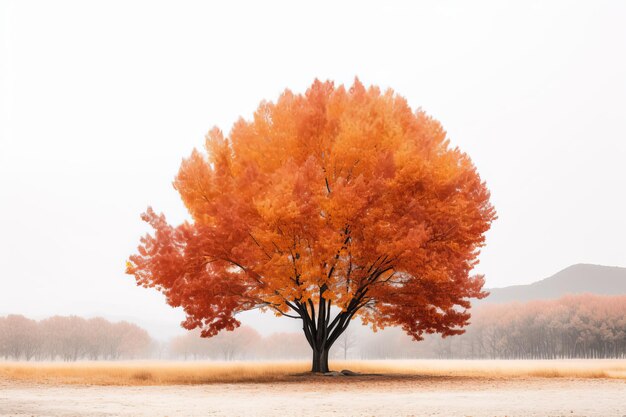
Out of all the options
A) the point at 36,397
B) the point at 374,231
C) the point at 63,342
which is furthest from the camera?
the point at 63,342

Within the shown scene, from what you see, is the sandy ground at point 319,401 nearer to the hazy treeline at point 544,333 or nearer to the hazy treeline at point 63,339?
the hazy treeline at point 63,339

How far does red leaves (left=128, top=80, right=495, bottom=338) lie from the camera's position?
2673 centimetres

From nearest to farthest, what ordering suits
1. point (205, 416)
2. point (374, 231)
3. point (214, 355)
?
1. point (205, 416)
2. point (374, 231)
3. point (214, 355)

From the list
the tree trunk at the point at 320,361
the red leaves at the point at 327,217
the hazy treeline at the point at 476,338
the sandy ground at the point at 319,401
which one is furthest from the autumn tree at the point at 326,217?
the hazy treeline at the point at 476,338

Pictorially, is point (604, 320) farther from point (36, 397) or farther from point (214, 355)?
point (36, 397)

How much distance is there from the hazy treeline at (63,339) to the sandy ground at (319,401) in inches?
4445

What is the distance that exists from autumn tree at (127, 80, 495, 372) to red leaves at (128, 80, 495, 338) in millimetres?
60

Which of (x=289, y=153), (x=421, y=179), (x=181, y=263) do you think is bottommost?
(x=181, y=263)

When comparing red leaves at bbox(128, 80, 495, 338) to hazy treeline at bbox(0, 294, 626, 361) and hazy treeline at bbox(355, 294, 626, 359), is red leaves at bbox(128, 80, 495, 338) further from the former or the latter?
hazy treeline at bbox(355, 294, 626, 359)

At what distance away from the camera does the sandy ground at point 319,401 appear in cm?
1520

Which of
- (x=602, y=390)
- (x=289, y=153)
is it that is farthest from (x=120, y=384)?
(x=602, y=390)

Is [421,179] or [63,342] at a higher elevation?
[421,179]

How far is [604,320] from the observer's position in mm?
132625

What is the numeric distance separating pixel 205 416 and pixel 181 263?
14.8 metres
